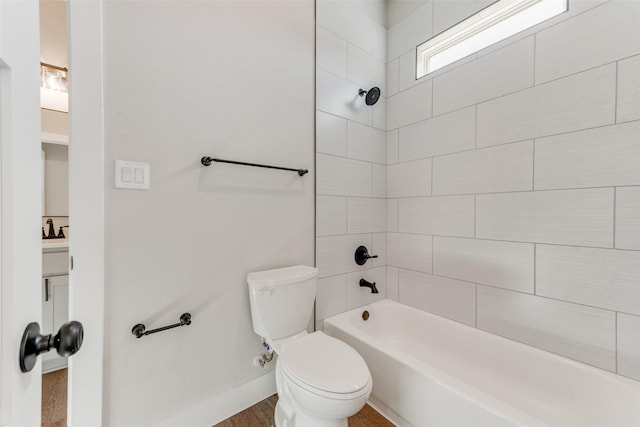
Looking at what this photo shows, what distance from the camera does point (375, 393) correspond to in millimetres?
1521

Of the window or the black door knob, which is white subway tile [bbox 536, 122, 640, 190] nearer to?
the window

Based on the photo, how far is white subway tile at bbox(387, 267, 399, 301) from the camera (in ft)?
7.18

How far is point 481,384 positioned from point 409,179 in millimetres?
1420

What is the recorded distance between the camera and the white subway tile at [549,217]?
1280 mm

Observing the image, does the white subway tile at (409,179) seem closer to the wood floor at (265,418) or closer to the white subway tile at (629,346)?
the white subway tile at (629,346)

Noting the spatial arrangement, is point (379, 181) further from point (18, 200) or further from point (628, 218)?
point (18, 200)

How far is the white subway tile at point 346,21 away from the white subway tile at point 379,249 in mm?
1509

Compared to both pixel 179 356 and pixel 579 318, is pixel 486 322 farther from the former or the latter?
pixel 179 356

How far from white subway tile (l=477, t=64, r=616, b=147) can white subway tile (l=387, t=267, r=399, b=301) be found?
3.77ft

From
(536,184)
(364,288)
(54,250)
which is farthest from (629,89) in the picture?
(54,250)

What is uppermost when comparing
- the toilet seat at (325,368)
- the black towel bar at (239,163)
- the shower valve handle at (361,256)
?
the black towel bar at (239,163)

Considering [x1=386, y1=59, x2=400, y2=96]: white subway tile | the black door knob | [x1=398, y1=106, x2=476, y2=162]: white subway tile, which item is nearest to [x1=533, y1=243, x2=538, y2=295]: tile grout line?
[x1=398, y1=106, x2=476, y2=162]: white subway tile

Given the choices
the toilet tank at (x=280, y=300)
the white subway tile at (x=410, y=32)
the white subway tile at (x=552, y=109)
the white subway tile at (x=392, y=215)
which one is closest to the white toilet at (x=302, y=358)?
the toilet tank at (x=280, y=300)

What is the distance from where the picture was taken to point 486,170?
65.2 inches
